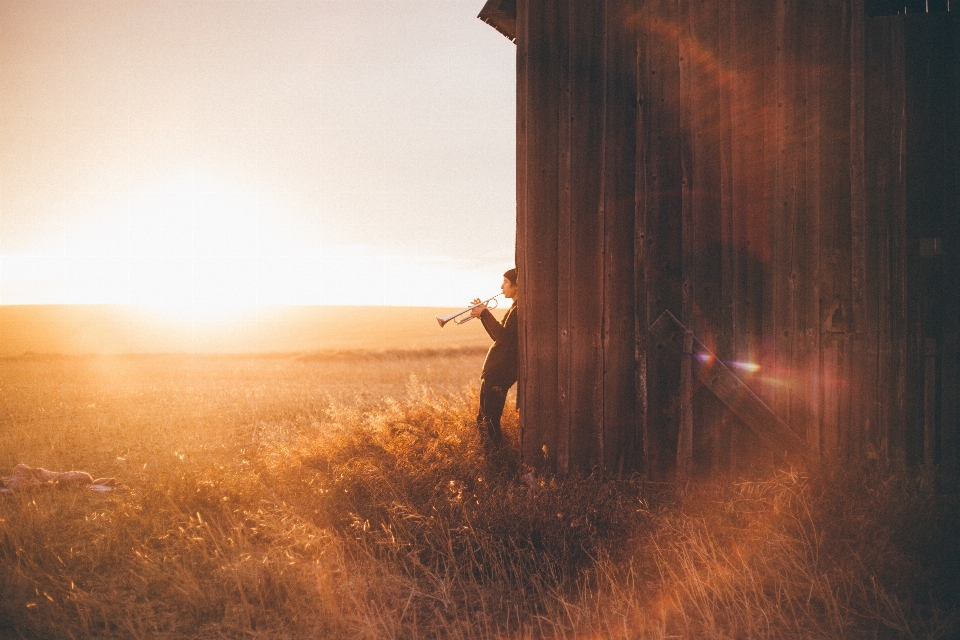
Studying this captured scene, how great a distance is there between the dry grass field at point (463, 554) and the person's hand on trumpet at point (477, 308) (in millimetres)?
1355

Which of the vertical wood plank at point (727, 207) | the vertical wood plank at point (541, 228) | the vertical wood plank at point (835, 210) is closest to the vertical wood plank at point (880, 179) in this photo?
the vertical wood plank at point (835, 210)

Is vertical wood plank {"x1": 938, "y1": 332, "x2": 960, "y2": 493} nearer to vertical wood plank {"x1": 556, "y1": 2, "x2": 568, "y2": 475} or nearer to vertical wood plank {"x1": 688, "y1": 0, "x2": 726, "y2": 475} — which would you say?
vertical wood plank {"x1": 688, "y1": 0, "x2": 726, "y2": 475}

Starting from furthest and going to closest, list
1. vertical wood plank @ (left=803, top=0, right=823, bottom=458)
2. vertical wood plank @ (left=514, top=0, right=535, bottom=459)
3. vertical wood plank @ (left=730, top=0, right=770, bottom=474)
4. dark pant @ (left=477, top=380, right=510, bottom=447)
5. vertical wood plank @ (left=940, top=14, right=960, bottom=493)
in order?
1. dark pant @ (left=477, top=380, right=510, bottom=447)
2. vertical wood plank @ (left=514, top=0, right=535, bottom=459)
3. vertical wood plank @ (left=730, top=0, right=770, bottom=474)
4. vertical wood plank @ (left=803, top=0, right=823, bottom=458)
5. vertical wood plank @ (left=940, top=14, right=960, bottom=493)

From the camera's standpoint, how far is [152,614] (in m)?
3.58

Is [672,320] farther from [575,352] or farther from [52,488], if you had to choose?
[52,488]

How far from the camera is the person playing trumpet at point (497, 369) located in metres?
6.02

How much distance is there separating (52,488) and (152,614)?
3221 millimetres

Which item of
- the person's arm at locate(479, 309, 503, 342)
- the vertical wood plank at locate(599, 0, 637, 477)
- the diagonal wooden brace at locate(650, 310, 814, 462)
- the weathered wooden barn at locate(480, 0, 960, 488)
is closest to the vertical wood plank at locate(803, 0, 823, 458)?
the weathered wooden barn at locate(480, 0, 960, 488)

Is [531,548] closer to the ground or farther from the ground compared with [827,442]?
closer to the ground

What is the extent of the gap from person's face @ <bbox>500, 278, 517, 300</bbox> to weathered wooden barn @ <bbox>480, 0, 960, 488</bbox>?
0.70 meters

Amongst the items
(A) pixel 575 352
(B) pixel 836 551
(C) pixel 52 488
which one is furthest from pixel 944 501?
(C) pixel 52 488

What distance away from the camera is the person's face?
242 inches

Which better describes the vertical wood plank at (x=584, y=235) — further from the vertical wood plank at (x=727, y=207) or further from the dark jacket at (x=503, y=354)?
the vertical wood plank at (x=727, y=207)

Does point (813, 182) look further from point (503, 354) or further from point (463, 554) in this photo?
point (463, 554)
